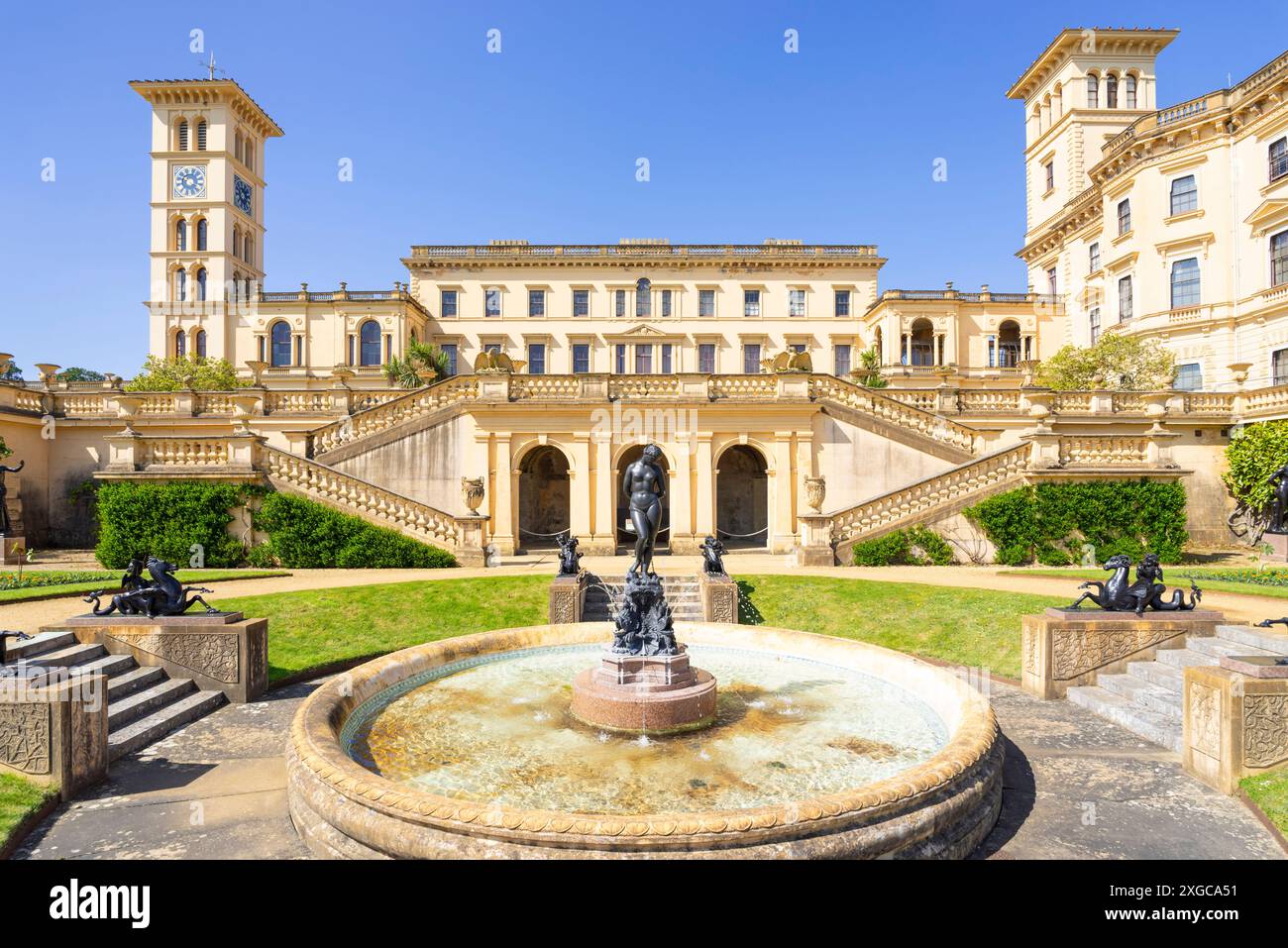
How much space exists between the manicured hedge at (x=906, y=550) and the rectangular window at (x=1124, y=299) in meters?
29.7

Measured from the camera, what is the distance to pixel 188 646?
31.8 feet

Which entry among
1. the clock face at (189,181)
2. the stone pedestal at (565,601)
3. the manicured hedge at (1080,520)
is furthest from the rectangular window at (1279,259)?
the clock face at (189,181)

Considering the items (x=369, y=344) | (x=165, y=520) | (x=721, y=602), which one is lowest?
(x=721, y=602)

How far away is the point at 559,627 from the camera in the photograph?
37.2 ft

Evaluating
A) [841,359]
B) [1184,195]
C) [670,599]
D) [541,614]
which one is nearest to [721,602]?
[670,599]

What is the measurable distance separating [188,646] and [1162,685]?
1408 cm

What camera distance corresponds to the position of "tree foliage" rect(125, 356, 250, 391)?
36719 mm

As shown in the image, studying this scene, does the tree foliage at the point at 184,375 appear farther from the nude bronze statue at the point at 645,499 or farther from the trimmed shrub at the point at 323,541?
the nude bronze statue at the point at 645,499

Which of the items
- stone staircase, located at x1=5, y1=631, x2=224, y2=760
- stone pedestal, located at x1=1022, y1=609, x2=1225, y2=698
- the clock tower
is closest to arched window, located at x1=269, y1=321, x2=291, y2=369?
the clock tower

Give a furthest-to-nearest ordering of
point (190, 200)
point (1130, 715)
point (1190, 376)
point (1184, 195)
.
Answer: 1. point (190, 200)
2. point (1184, 195)
3. point (1190, 376)
4. point (1130, 715)

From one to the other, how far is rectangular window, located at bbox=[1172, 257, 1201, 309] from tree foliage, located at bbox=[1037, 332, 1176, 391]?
467 cm

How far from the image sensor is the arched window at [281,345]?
5116cm

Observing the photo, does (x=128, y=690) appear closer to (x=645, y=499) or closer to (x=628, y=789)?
(x=628, y=789)
